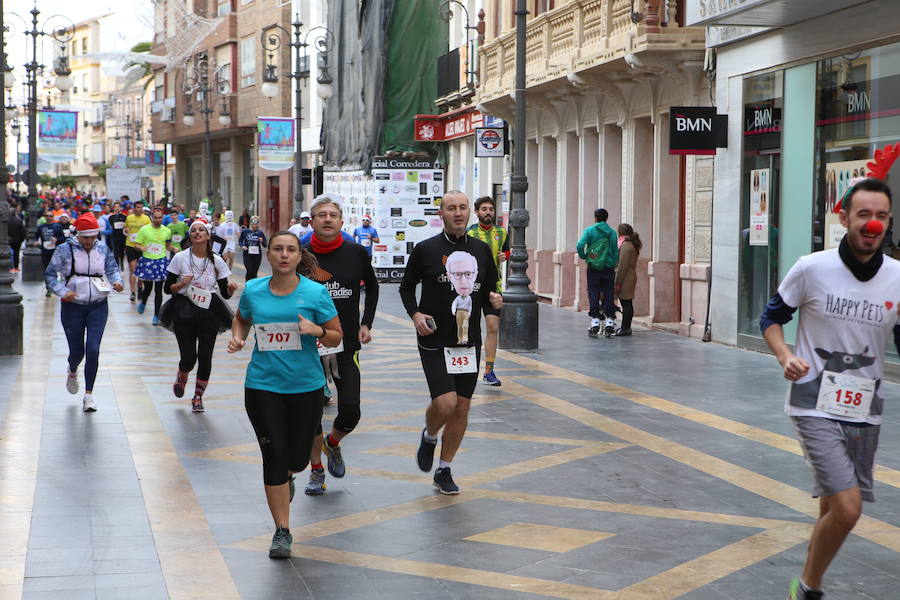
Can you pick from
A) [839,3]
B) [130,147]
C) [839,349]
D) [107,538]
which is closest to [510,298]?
[839,3]

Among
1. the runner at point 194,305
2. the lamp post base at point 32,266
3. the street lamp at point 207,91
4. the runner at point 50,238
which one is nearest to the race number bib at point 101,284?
the runner at point 194,305

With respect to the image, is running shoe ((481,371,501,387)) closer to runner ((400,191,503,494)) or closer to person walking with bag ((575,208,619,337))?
runner ((400,191,503,494))

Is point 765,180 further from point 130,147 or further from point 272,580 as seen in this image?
point 130,147

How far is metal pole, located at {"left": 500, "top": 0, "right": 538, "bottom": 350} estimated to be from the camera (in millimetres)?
16547

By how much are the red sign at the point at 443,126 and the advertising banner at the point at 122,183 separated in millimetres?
22132

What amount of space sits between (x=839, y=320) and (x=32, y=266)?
2844 cm

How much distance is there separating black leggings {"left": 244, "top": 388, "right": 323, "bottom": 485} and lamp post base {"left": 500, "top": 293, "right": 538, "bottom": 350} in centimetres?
999

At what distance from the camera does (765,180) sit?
16.8m

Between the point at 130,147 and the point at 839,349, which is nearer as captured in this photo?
the point at 839,349

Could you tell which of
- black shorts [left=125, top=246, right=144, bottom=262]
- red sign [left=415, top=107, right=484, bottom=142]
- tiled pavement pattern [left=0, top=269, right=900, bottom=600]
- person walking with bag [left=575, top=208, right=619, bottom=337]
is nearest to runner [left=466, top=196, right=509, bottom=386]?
tiled pavement pattern [left=0, top=269, right=900, bottom=600]

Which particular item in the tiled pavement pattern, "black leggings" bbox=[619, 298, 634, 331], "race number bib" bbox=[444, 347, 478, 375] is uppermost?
"race number bib" bbox=[444, 347, 478, 375]

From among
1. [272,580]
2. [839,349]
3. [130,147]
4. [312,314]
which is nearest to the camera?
[839,349]

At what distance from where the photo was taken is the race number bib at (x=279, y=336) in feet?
21.4

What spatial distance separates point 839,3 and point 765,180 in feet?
9.54
